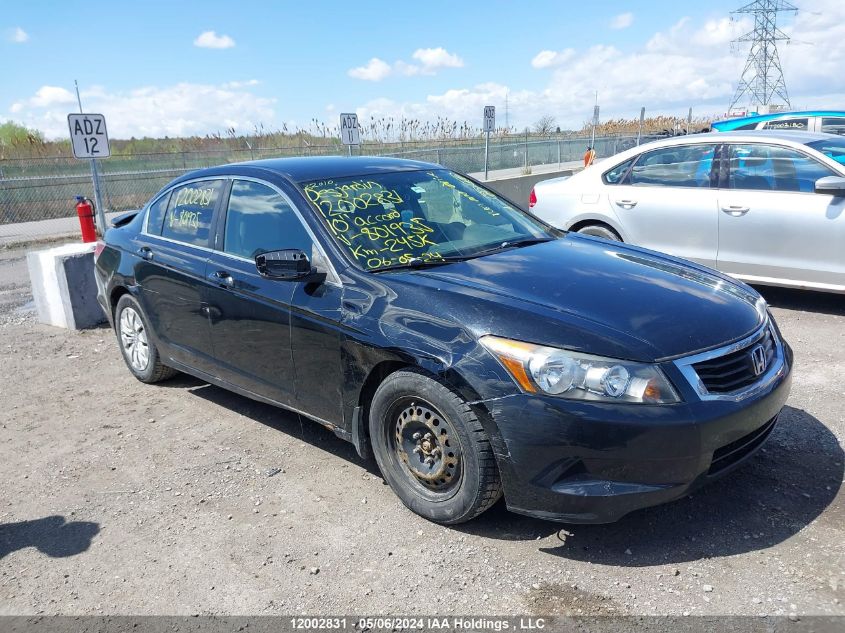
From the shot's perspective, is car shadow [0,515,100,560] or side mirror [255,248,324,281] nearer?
car shadow [0,515,100,560]

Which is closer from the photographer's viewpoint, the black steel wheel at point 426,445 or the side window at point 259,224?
the black steel wheel at point 426,445

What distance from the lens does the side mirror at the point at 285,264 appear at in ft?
12.2

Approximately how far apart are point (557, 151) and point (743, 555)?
87.3 feet

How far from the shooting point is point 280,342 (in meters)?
4.05

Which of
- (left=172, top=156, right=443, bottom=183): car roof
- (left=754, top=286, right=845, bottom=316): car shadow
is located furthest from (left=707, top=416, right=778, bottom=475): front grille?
(left=754, top=286, right=845, bottom=316): car shadow

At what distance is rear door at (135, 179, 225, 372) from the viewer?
4668 millimetres

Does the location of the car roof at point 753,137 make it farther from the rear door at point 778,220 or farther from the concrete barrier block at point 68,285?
the concrete barrier block at point 68,285

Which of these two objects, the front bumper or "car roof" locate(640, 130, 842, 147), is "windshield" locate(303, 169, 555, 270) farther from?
"car roof" locate(640, 130, 842, 147)

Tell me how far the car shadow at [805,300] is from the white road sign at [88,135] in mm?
9472

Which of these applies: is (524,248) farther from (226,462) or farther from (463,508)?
(226,462)

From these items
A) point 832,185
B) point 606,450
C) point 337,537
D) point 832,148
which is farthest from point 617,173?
point 337,537

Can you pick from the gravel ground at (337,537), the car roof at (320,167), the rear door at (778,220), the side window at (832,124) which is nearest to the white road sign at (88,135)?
the car roof at (320,167)

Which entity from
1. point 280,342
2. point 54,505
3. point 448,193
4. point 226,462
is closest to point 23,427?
point 54,505

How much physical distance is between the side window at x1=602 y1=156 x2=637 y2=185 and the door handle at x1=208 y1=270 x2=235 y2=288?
185 inches
